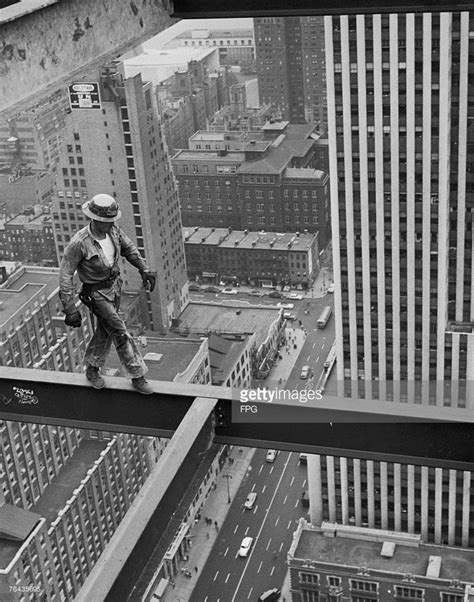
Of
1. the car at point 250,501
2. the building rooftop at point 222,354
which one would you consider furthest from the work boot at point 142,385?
the building rooftop at point 222,354

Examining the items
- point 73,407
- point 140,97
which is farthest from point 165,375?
point 73,407

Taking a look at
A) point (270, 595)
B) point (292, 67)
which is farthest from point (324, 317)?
point (292, 67)

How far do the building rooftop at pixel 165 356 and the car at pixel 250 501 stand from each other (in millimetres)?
3797

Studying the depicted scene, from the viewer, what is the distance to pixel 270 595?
2406cm

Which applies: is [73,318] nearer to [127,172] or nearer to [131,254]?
[131,254]

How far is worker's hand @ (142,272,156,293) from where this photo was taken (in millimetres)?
4488

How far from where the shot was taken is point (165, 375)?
26.1m

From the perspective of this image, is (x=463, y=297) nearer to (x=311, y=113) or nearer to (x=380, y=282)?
(x=380, y=282)

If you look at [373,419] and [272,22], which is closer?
[373,419]

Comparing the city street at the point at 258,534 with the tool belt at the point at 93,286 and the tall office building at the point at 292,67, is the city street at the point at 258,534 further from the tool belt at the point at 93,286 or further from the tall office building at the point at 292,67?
the tall office building at the point at 292,67

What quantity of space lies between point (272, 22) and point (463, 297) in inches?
1086

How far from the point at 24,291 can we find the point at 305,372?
30.2ft

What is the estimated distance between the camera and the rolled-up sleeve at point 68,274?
4.18m

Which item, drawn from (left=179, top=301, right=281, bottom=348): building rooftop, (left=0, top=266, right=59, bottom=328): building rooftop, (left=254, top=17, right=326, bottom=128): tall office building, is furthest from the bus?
(left=254, top=17, right=326, bottom=128): tall office building
